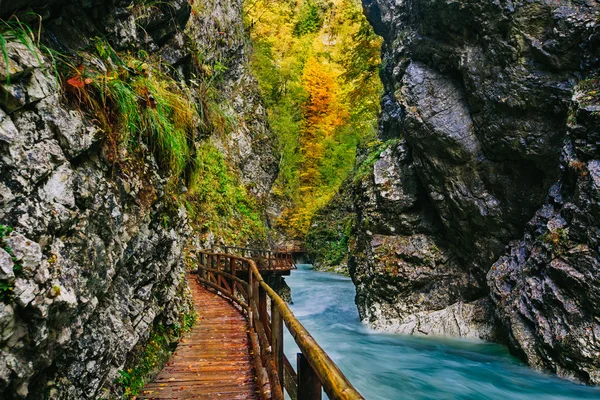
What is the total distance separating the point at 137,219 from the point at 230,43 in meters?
24.3

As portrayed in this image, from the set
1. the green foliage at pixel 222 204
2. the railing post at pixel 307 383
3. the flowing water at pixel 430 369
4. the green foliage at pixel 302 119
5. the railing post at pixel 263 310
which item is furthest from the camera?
the green foliage at pixel 302 119

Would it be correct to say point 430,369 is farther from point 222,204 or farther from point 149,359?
point 222,204

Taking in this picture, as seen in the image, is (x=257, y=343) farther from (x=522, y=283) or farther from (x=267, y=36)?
(x=267, y=36)

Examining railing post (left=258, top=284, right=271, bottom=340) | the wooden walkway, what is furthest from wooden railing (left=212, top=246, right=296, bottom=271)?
railing post (left=258, top=284, right=271, bottom=340)

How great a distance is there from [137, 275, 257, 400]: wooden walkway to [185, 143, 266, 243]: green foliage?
31.6ft

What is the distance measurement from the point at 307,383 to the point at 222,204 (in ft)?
60.8

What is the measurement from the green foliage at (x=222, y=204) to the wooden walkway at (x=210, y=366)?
9.64 m

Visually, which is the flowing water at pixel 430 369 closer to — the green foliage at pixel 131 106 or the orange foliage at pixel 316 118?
the green foliage at pixel 131 106

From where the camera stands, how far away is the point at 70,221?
2.89 meters

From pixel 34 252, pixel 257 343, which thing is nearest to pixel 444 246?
pixel 257 343

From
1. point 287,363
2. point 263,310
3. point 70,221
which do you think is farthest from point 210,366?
point 70,221

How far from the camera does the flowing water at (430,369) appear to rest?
7594mm

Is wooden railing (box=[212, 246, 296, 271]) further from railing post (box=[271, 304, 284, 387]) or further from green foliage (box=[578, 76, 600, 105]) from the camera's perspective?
green foliage (box=[578, 76, 600, 105])

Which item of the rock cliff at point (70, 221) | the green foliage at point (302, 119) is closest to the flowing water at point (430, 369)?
the rock cliff at point (70, 221)
